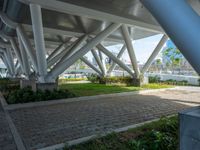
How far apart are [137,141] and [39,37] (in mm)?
8989

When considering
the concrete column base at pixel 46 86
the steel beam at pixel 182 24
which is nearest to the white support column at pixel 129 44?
the concrete column base at pixel 46 86

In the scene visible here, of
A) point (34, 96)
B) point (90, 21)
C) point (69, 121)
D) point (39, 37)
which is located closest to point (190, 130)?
point (69, 121)

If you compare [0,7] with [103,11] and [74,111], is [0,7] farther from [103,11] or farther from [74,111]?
[74,111]

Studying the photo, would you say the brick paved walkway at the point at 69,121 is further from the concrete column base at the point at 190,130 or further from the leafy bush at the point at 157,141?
the concrete column base at the point at 190,130

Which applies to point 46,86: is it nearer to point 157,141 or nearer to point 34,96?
point 34,96

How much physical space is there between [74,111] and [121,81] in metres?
13.6

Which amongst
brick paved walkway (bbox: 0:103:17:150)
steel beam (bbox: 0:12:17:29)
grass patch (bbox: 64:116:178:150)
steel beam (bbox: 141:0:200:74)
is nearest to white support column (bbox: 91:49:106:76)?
steel beam (bbox: 0:12:17:29)

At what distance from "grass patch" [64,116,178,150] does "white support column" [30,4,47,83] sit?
812cm

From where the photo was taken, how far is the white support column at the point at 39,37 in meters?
10.9

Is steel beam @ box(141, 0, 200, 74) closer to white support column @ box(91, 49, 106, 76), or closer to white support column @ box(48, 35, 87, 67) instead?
white support column @ box(48, 35, 87, 67)

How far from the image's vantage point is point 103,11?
42.3 ft

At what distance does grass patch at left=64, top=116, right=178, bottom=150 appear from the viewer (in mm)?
4551

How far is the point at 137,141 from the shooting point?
4.81 metres

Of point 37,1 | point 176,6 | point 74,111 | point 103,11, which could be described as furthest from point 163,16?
point 103,11
